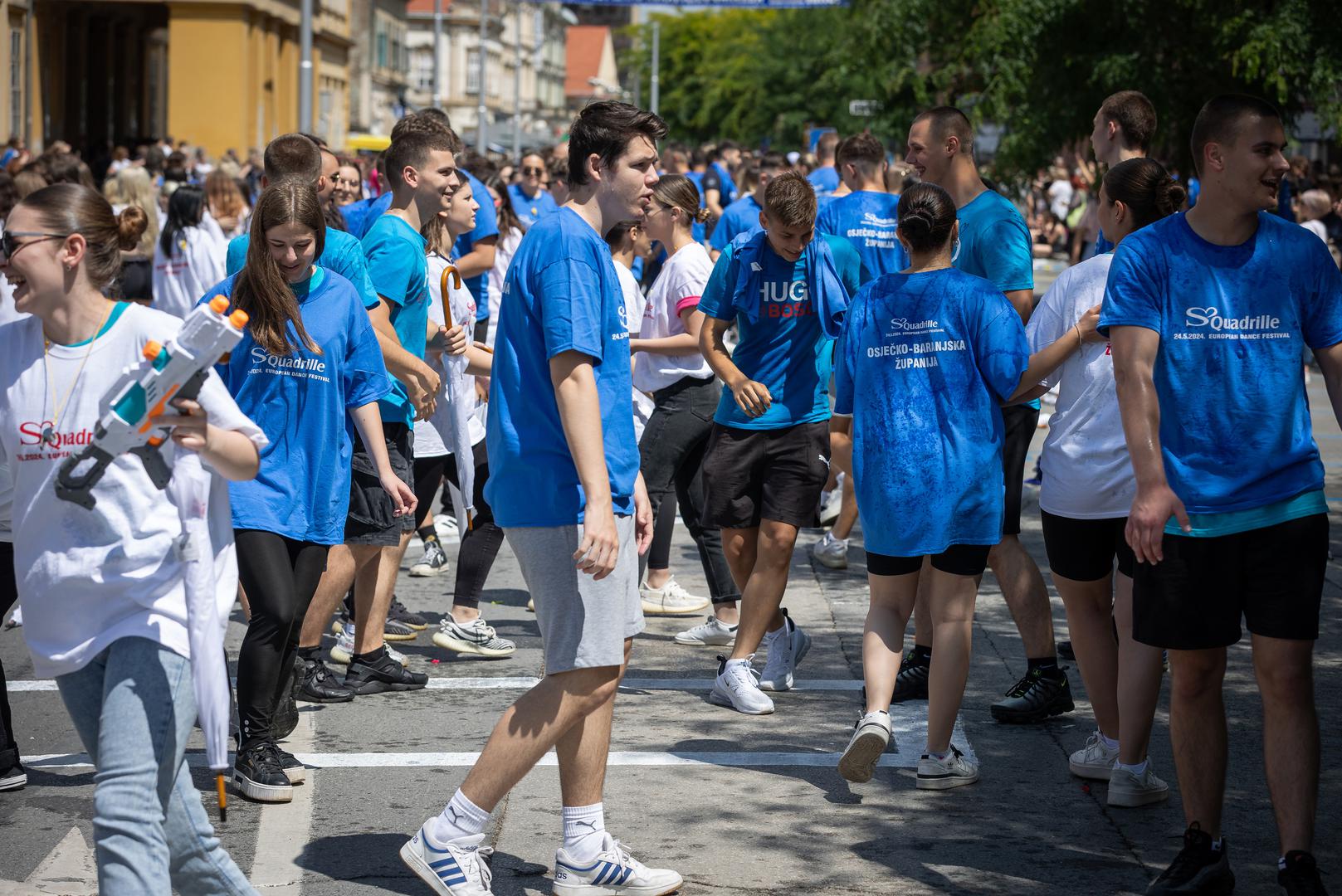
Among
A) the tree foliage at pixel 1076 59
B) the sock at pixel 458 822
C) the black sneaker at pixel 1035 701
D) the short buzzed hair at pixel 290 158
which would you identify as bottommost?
the black sneaker at pixel 1035 701

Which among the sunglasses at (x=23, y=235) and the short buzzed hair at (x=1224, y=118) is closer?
the sunglasses at (x=23, y=235)

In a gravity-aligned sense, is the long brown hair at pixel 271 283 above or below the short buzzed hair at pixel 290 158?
below

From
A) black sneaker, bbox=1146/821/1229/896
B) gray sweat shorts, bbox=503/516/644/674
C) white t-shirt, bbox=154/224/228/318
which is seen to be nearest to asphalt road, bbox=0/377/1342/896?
black sneaker, bbox=1146/821/1229/896

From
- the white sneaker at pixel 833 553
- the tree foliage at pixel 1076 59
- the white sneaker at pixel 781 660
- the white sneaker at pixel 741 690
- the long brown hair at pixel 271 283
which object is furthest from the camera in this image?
the tree foliage at pixel 1076 59

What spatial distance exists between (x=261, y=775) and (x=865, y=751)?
1838mm

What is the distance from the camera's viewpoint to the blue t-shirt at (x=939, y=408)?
17.3ft

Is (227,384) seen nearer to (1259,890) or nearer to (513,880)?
(513,880)

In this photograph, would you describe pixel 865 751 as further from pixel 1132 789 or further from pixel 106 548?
pixel 106 548

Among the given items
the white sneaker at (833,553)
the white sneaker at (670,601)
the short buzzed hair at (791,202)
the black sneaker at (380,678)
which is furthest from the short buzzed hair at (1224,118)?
the white sneaker at (833,553)

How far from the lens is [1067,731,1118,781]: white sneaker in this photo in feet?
17.9

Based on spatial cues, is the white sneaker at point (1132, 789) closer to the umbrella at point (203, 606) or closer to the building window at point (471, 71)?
the umbrella at point (203, 606)

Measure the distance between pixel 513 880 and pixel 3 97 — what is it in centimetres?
3847

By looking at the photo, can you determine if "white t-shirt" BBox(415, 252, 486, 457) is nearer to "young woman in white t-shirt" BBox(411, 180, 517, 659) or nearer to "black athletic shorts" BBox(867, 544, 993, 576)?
"young woman in white t-shirt" BBox(411, 180, 517, 659)

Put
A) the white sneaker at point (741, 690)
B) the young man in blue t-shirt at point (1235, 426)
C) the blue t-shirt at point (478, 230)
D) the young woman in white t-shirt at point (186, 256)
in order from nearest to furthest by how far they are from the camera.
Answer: the young man in blue t-shirt at point (1235, 426), the white sneaker at point (741, 690), the blue t-shirt at point (478, 230), the young woman in white t-shirt at point (186, 256)
